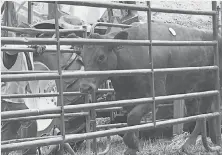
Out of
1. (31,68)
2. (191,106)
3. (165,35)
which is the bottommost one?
(191,106)

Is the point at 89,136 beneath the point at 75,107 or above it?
beneath

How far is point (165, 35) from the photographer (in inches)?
202

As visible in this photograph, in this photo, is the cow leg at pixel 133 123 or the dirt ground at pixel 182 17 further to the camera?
the dirt ground at pixel 182 17

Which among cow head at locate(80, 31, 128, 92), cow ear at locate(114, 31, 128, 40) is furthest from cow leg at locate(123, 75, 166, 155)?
cow ear at locate(114, 31, 128, 40)

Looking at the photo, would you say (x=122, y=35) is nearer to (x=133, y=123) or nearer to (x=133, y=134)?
(x=133, y=123)

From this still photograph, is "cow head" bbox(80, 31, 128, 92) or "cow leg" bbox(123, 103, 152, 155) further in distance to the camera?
"cow leg" bbox(123, 103, 152, 155)

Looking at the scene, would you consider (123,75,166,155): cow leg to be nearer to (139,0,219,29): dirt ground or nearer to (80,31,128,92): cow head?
(80,31,128,92): cow head

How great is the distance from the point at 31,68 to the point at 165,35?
1735 mm

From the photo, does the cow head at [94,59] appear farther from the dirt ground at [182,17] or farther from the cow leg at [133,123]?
the dirt ground at [182,17]

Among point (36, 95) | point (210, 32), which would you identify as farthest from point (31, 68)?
point (210, 32)

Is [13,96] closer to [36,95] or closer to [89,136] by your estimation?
[36,95]

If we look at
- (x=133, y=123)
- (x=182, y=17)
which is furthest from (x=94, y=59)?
(x=182, y=17)

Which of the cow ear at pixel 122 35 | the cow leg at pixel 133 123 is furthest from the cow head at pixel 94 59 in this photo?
the cow leg at pixel 133 123

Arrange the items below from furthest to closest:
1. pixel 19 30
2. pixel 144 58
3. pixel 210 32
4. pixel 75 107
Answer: pixel 210 32 → pixel 144 58 → pixel 19 30 → pixel 75 107
